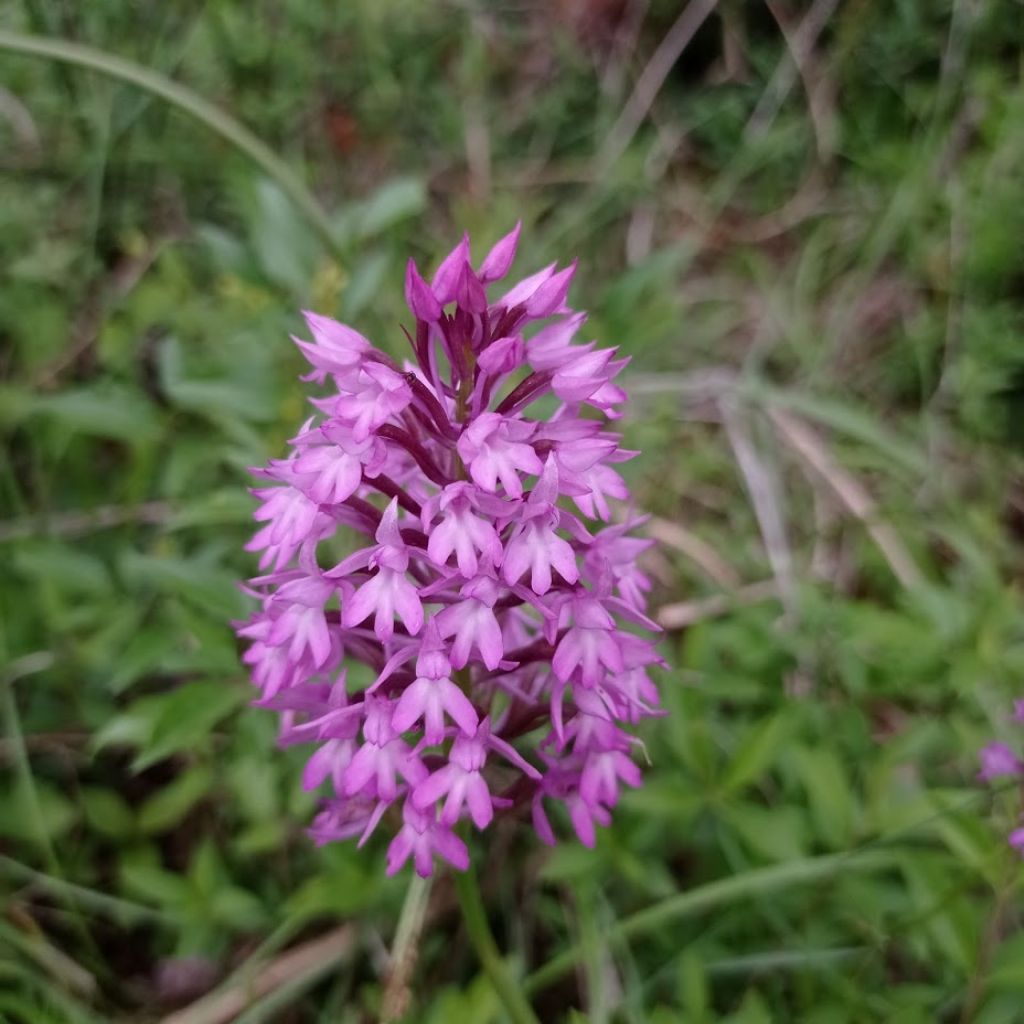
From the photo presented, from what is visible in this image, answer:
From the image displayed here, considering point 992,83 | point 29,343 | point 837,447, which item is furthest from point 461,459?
point 992,83

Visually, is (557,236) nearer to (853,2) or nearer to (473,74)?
(473,74)

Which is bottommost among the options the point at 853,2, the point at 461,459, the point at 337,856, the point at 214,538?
the point at 337,856

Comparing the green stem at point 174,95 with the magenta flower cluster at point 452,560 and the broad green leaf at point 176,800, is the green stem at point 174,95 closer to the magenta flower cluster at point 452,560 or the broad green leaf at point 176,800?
the magenta flower cluster at point 452,560

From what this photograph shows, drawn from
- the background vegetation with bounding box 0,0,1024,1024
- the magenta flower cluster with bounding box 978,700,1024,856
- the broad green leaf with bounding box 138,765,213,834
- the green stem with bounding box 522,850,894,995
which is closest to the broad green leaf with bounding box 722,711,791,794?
the background vegetation with bounding box 0,0,1024,1024

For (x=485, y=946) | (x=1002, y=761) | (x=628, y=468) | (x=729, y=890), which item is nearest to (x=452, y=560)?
(x=485, y=946)

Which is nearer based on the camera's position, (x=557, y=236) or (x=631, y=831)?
(x=631, y=831)

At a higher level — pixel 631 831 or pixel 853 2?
pixel 853 2

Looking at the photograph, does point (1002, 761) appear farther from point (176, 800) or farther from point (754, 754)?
point (176, 800)

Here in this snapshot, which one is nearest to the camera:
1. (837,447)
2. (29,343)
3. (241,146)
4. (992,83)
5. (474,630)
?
(474,630)
